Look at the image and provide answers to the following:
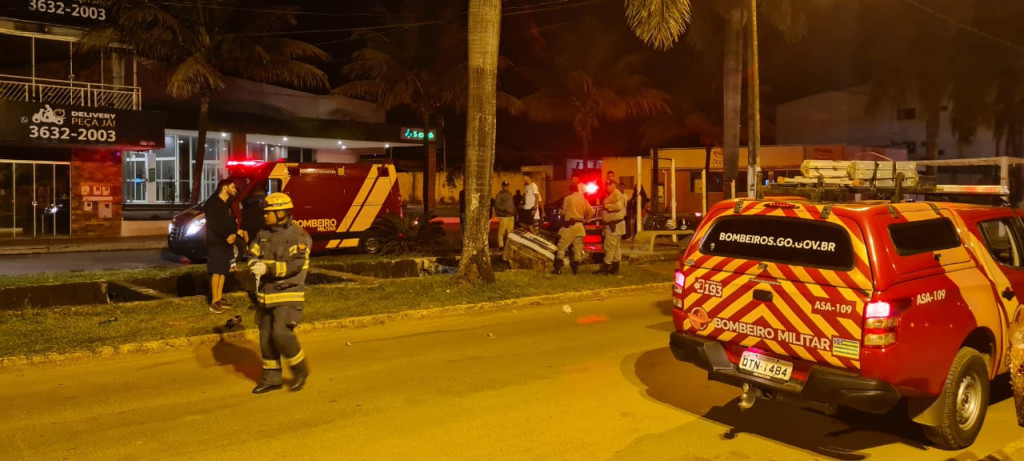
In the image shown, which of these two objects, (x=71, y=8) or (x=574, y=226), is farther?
(x=71, y=8)

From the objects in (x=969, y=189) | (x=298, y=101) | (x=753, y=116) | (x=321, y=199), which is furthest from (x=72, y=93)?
(x=969, y=189)

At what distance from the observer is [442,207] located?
1785 inches

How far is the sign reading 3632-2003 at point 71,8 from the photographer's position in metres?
21.7

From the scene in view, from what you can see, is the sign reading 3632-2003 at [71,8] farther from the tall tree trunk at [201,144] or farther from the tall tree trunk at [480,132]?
the tall tree trunk at [480,132]

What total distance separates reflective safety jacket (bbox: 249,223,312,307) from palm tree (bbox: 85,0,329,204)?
18.6 metres

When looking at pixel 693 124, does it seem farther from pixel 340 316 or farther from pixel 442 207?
pixel 340 316

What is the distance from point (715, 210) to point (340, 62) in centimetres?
3982

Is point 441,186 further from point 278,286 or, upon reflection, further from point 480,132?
point 278,286

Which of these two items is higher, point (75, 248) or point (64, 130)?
point (64, 130)

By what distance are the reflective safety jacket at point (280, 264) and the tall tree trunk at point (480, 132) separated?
6116 mm

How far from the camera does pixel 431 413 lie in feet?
20.8

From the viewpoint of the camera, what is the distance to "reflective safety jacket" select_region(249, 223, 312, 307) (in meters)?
6.75

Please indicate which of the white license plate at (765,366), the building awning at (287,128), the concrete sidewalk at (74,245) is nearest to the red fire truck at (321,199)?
the concrete sidewalk at (74,245)

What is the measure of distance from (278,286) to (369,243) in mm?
11233
